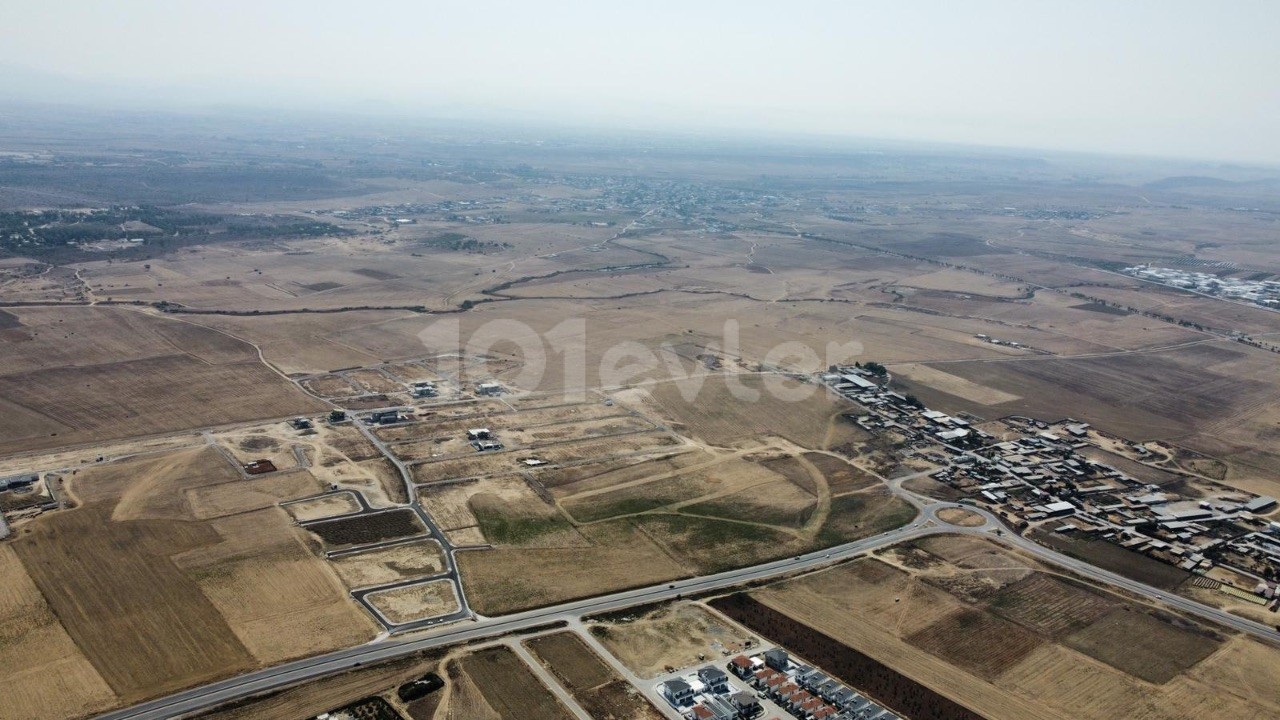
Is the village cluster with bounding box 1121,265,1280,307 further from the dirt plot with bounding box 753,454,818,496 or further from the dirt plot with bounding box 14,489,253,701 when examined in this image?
the dirt plot with bounding box 14,489,253,701

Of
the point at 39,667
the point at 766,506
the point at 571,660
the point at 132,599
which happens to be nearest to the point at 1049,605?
the point at 766,506

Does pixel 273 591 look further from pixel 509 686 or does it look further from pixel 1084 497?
pixel 1084 497

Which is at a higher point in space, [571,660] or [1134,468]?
[1134,468]

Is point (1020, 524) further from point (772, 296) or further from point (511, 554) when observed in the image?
point (772, 296)

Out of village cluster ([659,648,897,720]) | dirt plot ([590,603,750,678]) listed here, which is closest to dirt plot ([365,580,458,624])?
dirt plot ([590,603,750,678])

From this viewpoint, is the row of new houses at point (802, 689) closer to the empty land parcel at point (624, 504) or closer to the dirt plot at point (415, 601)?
the empty land parcel at point (624, 504)

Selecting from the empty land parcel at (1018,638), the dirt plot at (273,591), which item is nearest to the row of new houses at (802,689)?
the empty land parcel at (1018,638)
